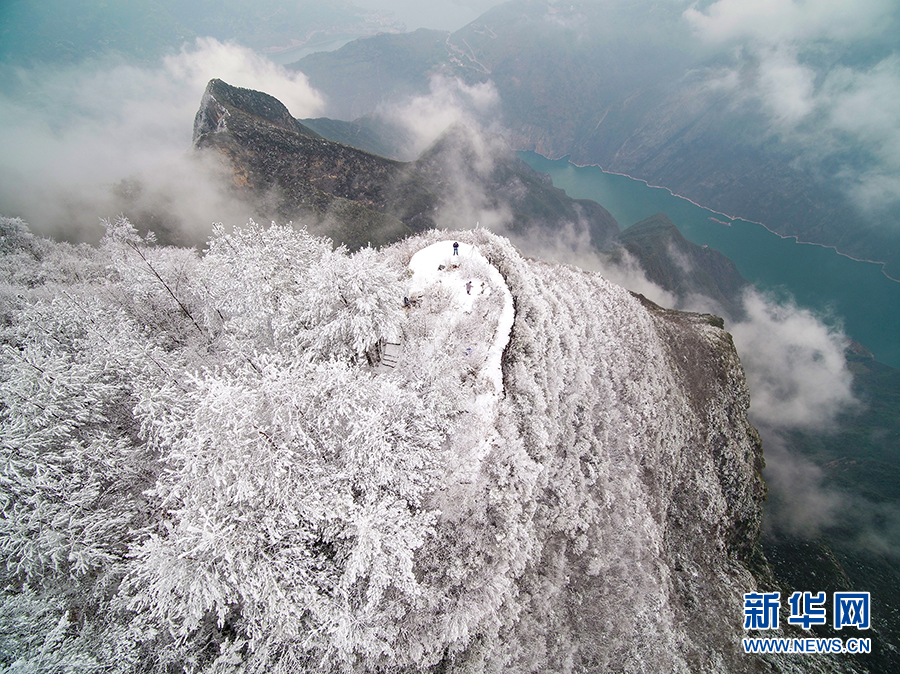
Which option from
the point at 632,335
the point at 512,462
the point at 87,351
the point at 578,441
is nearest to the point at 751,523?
the point at 632,335

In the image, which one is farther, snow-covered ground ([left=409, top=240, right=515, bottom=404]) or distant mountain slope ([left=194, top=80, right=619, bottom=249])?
distant mountain slope ([left=194, top=80, right=619, bottom=249])

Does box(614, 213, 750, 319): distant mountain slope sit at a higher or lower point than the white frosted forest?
higher

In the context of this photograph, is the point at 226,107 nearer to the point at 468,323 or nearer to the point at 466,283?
the point at 466,283

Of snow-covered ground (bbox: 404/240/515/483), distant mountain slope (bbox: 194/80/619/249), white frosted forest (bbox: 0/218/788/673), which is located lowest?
white frosted forest (bbox: 0/218/788/673)

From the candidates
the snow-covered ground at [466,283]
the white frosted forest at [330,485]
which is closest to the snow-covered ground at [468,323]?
the snow-covered ground at [466,283]

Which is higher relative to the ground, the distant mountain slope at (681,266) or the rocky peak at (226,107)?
the distant mountain slope at (681,266)

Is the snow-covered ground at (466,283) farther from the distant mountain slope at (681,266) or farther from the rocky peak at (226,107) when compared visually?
the distant mountain slope at (681,266)

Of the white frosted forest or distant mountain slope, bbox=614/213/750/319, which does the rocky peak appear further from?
distant mountain slope, bbox=614/213/750/319

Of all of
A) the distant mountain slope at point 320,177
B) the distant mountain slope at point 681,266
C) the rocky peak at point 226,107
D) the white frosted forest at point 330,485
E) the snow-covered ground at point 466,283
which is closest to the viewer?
the white frosted forest at point 330,485

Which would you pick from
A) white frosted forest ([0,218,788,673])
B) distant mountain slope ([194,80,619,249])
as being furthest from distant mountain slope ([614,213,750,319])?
white frosted forest ([0,218,788,673])
